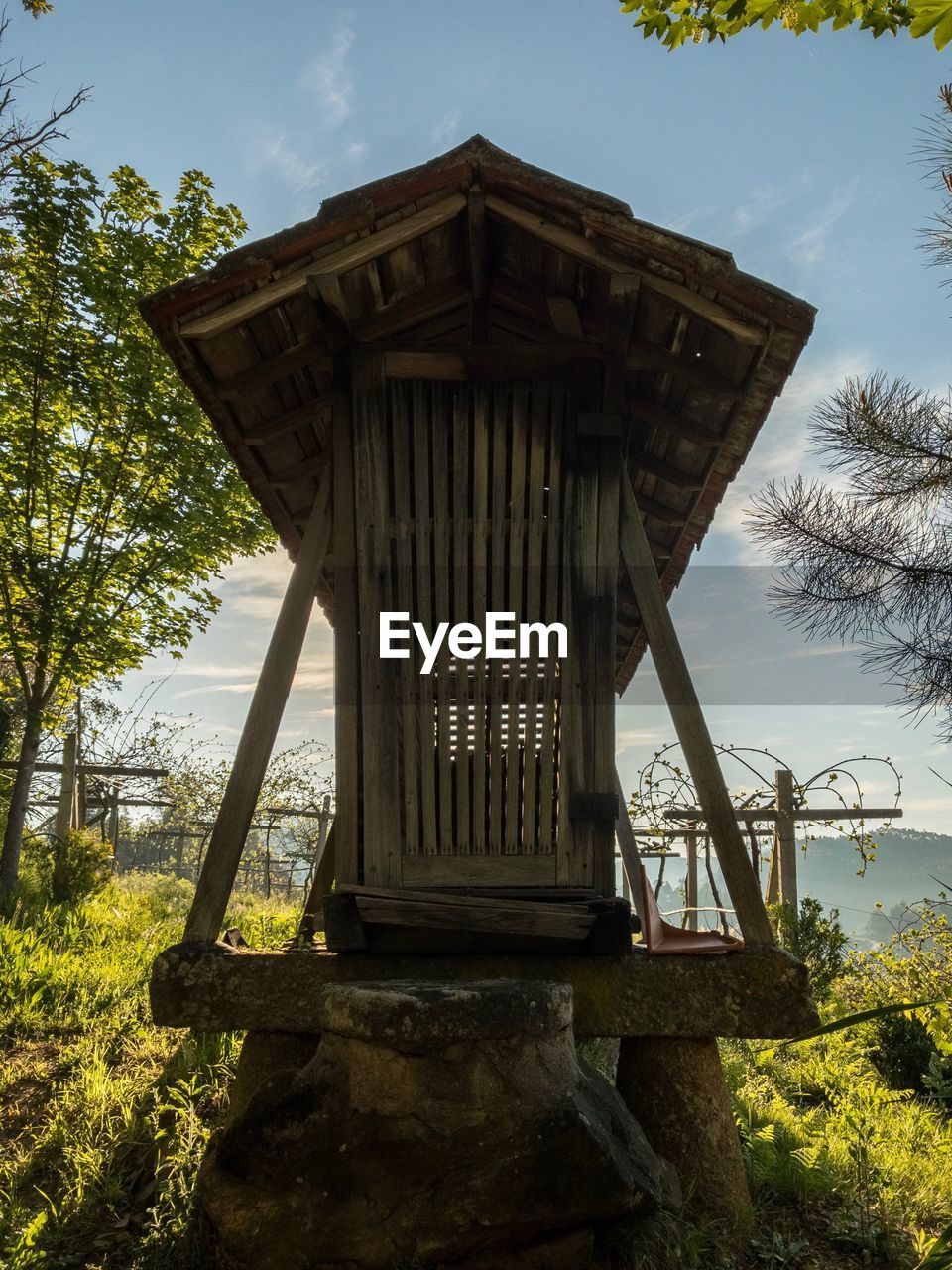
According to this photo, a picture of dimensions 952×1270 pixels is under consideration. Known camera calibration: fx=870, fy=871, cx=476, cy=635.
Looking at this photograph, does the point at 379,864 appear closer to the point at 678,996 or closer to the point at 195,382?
the point at 678,996

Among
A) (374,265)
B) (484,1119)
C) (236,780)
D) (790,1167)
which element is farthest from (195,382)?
(790,1167)

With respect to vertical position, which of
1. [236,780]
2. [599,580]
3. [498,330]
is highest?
[498,330]

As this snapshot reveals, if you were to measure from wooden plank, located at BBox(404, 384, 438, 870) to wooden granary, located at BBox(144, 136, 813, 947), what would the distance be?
0.05 ft

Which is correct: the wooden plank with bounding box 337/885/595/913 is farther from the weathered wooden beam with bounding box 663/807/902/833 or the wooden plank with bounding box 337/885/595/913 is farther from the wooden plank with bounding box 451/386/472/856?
the weathered wooden beam with bounding box 663/807/902/833

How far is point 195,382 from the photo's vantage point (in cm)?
502

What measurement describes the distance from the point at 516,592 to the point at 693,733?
1278 millimetres

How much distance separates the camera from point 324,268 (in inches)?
187

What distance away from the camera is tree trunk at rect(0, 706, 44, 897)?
11.3 meters

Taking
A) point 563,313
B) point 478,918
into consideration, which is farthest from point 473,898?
point 563,313

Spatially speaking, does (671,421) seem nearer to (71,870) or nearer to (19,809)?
(71,870)

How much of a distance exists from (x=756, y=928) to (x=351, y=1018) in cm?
227

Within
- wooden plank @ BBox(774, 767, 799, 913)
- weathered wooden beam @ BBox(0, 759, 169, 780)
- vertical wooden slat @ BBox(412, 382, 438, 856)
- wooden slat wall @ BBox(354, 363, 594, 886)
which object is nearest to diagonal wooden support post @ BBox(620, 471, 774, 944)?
wooden slat wall @ BBox(354, 363, 594, 886)

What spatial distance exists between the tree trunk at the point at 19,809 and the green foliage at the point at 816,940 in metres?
9.88

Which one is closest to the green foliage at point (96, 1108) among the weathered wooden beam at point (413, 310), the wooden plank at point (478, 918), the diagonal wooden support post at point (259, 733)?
the diagonal wooden support post at point (259, 733)
